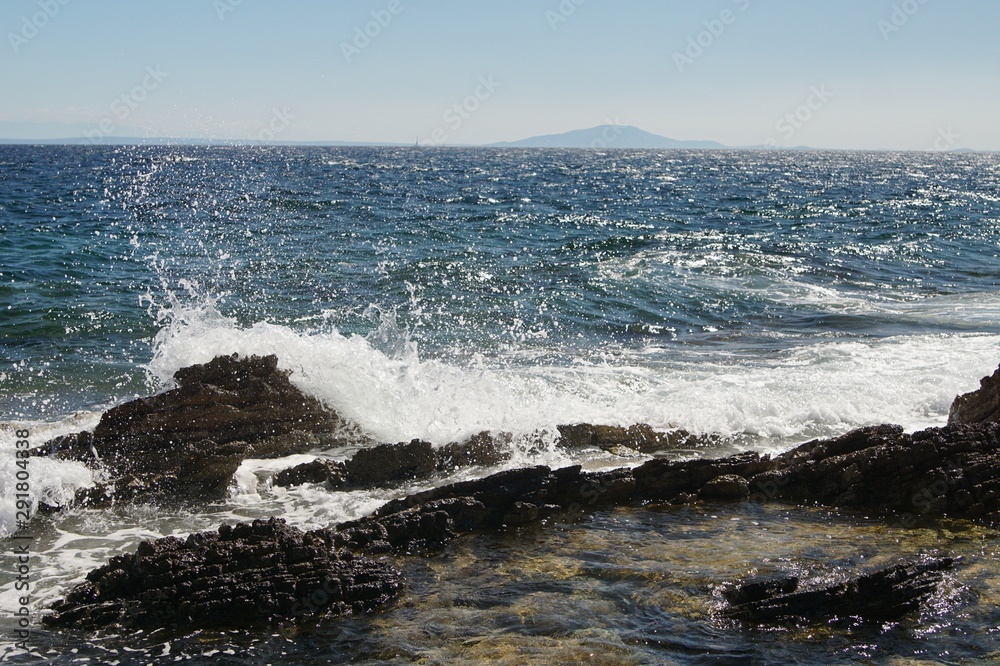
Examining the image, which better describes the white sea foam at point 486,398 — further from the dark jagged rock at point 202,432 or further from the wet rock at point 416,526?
the wet rock at point 416,526

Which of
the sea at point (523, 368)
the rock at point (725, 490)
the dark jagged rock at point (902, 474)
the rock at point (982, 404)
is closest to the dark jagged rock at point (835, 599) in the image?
the sea at point (523, 368)

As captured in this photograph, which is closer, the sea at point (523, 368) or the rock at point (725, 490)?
the sea at point (523, 368)

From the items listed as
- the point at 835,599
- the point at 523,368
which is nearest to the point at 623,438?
the point at 523,368

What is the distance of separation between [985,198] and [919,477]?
5600cm

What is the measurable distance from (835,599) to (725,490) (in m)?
2.67

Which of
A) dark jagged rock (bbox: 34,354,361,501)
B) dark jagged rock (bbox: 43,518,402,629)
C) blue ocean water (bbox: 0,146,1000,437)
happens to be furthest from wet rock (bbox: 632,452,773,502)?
dark jagged rock (bbox: 34,354,361,501)

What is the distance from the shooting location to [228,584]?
22.3 feet

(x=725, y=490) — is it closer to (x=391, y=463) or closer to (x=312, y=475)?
(x=391, y=463)

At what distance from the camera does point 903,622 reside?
21.3ft

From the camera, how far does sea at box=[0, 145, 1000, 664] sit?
6461 mm

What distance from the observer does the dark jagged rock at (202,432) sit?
373 inches

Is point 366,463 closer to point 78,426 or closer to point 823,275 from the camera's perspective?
point 78,426

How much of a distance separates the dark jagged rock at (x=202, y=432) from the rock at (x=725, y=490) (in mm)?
4724

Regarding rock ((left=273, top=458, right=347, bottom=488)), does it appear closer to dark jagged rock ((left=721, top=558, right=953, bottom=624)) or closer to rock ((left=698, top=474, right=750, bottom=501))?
rock ((left=698, top=474, right=750, bottom=501))
